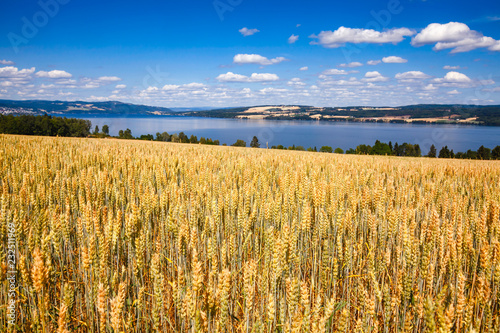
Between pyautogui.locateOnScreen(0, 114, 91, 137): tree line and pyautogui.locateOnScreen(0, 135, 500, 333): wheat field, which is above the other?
pyautogui.locateOnScreen(0, 114, 91, 137): tree line

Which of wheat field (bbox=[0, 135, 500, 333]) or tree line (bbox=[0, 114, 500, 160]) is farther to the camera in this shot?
tree line (bbox=[0, 114, 500, 160])

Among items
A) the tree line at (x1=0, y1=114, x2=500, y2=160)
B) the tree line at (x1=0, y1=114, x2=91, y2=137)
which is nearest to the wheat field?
the tree line at (x1=0, y1=114, x2=500, y2=160)

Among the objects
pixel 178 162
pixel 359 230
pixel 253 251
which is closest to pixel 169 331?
pixel 253 251

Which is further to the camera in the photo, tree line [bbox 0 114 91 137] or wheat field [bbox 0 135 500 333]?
tree line [bbox 0 114 91 137]

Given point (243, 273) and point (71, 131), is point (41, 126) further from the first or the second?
point (243, 273)

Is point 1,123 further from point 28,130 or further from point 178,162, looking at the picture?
point 178,162

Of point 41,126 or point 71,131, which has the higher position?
point 41,126

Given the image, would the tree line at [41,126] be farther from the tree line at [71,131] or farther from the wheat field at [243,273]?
the wheat field at [243,273]

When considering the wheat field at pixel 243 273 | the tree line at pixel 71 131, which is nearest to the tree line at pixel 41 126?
the tree line at pixel 71 131

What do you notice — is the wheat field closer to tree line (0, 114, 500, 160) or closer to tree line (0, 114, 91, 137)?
tree line (0, 114, 500, 160)

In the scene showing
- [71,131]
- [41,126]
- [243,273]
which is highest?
[41,126]

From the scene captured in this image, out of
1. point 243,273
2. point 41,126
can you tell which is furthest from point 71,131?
point 243,273

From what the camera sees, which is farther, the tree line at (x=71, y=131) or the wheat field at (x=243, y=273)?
the tree line at (x=71, y=131)

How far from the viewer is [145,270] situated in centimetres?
243
